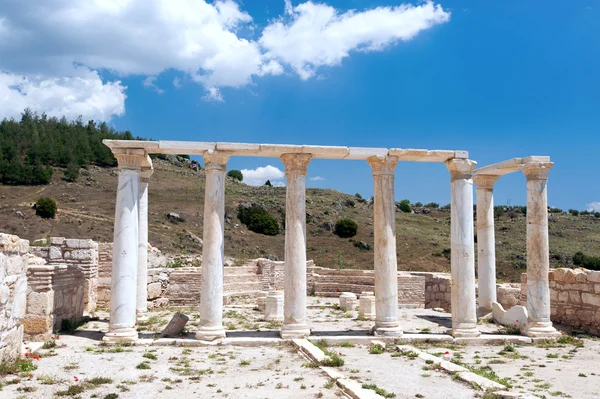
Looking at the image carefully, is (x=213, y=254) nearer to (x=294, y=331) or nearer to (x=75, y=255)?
(x=294, y=331)

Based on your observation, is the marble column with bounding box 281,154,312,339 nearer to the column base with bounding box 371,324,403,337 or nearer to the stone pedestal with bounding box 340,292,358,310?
the column base with bounding box 371,324,403,337

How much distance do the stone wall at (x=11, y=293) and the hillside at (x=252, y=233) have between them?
88.4 feet

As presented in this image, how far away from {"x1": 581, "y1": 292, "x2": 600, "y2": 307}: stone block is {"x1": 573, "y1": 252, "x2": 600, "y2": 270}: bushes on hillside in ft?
76.6

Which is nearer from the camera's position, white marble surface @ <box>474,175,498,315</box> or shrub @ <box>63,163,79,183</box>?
white marble surface @ <box>474,175,498,315</box>

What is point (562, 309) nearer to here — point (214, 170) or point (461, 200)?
point (461, 200)

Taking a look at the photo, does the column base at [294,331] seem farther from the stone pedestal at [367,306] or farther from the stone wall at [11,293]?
the stone wall at [11,293]

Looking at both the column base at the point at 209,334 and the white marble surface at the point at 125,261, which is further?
the column base at the point at 209,334

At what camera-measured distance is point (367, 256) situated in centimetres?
4522

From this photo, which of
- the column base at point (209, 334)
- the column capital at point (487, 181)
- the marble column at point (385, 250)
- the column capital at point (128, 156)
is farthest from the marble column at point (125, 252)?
the column capital at point (487, 181)

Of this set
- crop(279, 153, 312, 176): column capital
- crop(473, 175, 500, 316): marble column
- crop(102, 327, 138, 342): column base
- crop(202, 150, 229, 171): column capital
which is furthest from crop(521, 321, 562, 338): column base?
crop(102, 327, 138, 342): column base

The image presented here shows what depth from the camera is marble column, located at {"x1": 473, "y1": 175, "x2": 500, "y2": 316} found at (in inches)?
705

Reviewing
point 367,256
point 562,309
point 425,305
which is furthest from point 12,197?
point 562,309

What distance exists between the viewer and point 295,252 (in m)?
14.7

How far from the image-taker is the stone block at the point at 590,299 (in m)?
15.5
